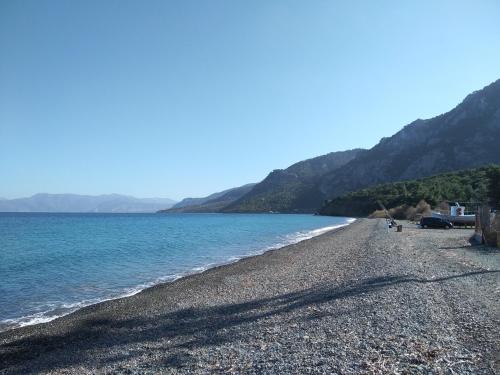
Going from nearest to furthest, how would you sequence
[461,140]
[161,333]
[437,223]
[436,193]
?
[161,333] → [437,223] → [436,193] → [461,140]

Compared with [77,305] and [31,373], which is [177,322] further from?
[77,305]

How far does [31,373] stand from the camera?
913 cm

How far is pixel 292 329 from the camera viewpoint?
10.2 m

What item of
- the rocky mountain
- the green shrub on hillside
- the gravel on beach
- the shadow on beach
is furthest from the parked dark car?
the rocky mountain

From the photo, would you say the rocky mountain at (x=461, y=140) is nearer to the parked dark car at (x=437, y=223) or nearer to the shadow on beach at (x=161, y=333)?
the parked dark car at (x=437, y=223)

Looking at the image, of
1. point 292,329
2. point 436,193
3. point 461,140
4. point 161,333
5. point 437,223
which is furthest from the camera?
point 461,140

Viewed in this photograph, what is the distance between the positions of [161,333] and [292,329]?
364 cm

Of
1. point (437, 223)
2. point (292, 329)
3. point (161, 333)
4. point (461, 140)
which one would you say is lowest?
point (437, 223)

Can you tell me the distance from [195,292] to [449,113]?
185437 millimetres

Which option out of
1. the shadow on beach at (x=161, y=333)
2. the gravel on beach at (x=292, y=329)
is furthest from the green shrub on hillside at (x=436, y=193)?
the shadow on beach at (x=161, y=333)

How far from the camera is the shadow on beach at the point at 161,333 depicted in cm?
971

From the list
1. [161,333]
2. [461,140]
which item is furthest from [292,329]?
[461,140]

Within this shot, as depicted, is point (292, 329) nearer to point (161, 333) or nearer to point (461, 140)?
point (161, 333)

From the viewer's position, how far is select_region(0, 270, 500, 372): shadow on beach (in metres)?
9.71
